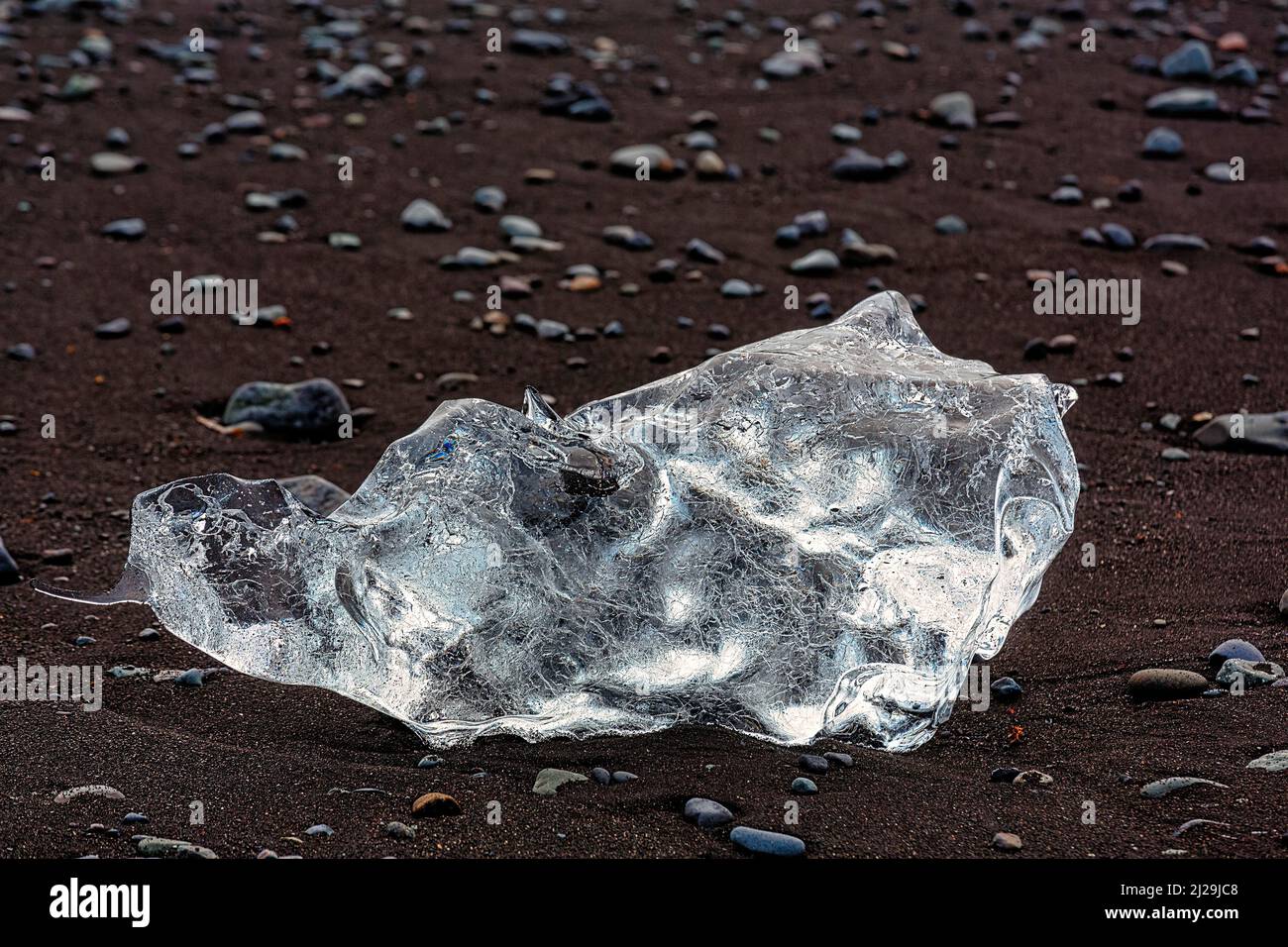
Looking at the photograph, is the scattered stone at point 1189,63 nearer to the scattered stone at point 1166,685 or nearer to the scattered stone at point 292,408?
the scattered stone at point 292,408

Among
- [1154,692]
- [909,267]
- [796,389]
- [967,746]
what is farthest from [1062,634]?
[909,267]

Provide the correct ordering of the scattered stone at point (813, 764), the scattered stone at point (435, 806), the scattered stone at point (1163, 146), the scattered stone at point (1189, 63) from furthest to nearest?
the scattered stone at point (1189, 63) < the scattered stone at point (1163, 146) < the scattered stone at point (813, 764) < the scattered stone at point (435, 806)

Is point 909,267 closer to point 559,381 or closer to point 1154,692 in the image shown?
point 559,381

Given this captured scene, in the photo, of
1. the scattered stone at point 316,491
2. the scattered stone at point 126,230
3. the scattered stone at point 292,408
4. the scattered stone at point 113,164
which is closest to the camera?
the scattered stone at point 316,491

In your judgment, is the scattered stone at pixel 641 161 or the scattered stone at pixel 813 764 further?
the scattered stone at pixel 641 161

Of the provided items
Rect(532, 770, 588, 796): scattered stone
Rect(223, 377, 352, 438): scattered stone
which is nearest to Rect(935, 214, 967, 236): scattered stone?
Rect(223, 377, 352, 438): scattered stone

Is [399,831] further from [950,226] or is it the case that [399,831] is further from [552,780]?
[950,226]

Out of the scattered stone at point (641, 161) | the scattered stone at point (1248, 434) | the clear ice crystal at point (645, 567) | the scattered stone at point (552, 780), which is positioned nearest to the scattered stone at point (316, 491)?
the clear ice crystal at point (645, 567)
